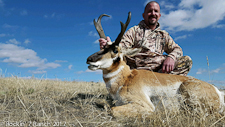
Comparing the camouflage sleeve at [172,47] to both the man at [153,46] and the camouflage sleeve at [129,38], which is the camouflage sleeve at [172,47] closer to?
the man at [153,46]

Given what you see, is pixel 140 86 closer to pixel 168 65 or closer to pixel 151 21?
pixel 168 65

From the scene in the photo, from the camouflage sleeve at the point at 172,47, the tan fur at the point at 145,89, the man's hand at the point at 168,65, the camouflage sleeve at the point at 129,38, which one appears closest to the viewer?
the tan fur at the point at 145,89

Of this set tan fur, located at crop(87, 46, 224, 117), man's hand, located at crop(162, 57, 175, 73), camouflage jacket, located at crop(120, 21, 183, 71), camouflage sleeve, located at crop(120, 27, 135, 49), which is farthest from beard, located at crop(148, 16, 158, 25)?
tan fur, located at crop(87, 46, 224, 117)

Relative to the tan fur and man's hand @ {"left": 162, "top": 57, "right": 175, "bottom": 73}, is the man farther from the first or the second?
the tan fur

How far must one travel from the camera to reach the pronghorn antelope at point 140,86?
3.60 m

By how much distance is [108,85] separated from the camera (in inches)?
168

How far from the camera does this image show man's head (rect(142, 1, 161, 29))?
255 inches

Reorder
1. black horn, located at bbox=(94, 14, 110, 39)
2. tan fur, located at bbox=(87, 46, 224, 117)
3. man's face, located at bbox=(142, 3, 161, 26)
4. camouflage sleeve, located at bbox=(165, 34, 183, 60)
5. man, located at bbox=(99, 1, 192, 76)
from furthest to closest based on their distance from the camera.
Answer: man's face, located at bbox=(142, 3, 161, 26) → camouflage sleeve, located at bbox=(165, 34, 183, 60) → man, located at bbox=(99, 1, 192, 76) → black horn, located at bbox=(94, 14, 110, 39) → tan fur, located at bbox=(87, 46, 224, 117)

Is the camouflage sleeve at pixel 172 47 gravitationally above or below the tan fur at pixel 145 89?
above

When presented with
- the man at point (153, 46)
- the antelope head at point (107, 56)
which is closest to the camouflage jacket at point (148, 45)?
the man at point (153, 46)

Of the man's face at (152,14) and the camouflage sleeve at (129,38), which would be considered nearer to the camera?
the camouflage sleeve at (129,38)

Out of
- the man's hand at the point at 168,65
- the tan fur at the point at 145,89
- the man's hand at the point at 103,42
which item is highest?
the man's hand at the point at 103,42

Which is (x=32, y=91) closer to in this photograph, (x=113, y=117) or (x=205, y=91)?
(x=113, y=117)

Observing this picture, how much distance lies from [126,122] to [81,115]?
972mm
